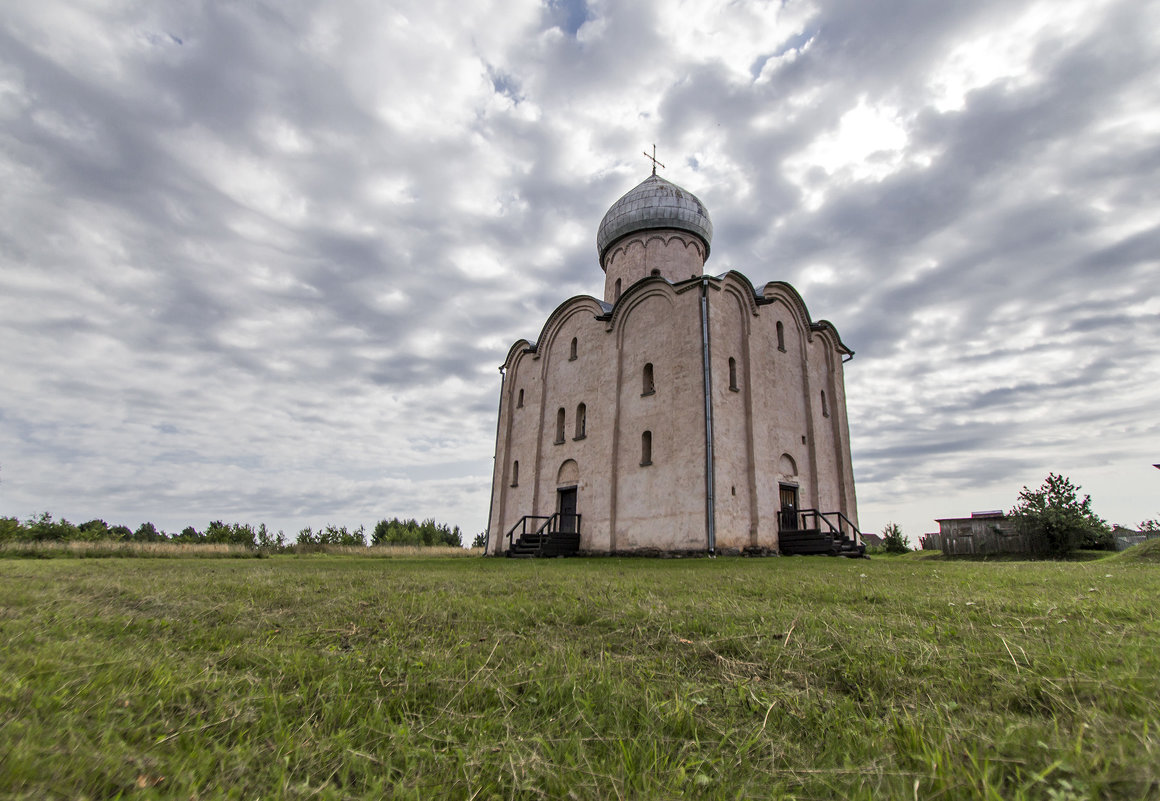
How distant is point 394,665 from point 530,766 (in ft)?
4.13

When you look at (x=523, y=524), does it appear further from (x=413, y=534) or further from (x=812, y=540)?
(x=413, y=534)

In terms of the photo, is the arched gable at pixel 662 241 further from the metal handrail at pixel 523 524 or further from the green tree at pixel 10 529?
the green tree at pixel 10 529

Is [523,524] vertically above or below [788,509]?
below

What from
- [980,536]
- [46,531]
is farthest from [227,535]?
[980,536]

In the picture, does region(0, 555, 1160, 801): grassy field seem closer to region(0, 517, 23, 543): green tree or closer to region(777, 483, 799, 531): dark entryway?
region(777, 483, 799, 531): dark entryway

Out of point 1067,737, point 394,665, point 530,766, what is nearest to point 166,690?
point 394,665

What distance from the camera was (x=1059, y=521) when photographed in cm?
2245

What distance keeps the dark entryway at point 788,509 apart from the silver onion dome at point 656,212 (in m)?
11.7

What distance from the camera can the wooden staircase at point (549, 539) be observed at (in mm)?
19625

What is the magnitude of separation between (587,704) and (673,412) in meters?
16.5

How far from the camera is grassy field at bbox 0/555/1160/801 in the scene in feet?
5.26

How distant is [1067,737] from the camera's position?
171cm

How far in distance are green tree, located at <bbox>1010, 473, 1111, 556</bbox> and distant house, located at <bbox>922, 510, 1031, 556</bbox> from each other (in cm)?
75

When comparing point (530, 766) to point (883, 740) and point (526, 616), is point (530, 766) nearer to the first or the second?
point (883, 740)
